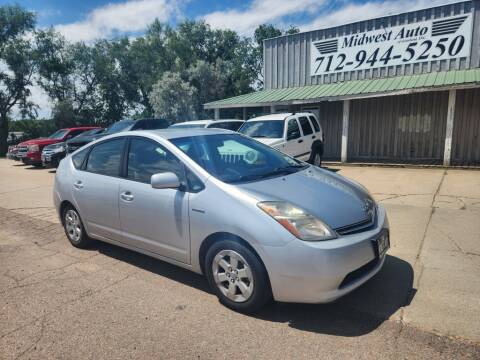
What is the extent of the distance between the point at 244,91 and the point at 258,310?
37210 millimetres

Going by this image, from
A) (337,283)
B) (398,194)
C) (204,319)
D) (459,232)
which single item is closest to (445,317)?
(337,283)

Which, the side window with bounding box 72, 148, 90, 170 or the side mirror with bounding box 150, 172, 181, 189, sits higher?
the side window with bounding box 72, 148, 90, 170

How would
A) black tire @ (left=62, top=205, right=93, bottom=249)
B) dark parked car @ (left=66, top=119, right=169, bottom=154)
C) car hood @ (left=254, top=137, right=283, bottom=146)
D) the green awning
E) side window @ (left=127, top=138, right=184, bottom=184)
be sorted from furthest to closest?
1. dark parked car @ (left=66, top=119, right=169, bottom=154)
2. the green awning
3. car hood @ (left=254, top=137, right=283, bottom=146)
4. black tire @ (left=62, top=205, right=93, bottom=249)
5. side window @ (left=127, top=138, right=184, bottom=184)

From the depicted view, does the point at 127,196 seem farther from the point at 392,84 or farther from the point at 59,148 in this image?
the point at 392,84

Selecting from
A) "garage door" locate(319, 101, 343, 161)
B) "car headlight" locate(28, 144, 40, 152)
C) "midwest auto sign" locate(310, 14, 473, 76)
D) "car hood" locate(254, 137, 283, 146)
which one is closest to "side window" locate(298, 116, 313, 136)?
"car hood" locate(254, 137, 283, 146)

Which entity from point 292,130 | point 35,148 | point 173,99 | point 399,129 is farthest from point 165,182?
point 173,99

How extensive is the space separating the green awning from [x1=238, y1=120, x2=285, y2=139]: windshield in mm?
4392

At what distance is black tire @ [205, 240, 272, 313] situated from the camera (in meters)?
2.93

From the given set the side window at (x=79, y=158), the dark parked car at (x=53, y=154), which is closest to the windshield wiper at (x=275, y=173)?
the side window at (x=79, y=158)

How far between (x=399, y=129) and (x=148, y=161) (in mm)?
12920

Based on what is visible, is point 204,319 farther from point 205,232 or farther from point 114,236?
point 114,236

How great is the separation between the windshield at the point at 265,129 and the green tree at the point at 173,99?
1960 centimetres

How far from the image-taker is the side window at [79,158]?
15.7 feet

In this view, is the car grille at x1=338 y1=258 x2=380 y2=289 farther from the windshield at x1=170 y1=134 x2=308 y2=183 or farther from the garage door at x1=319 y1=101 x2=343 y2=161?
the garage door at x1=319 y1=101 x2=343 y2=161
